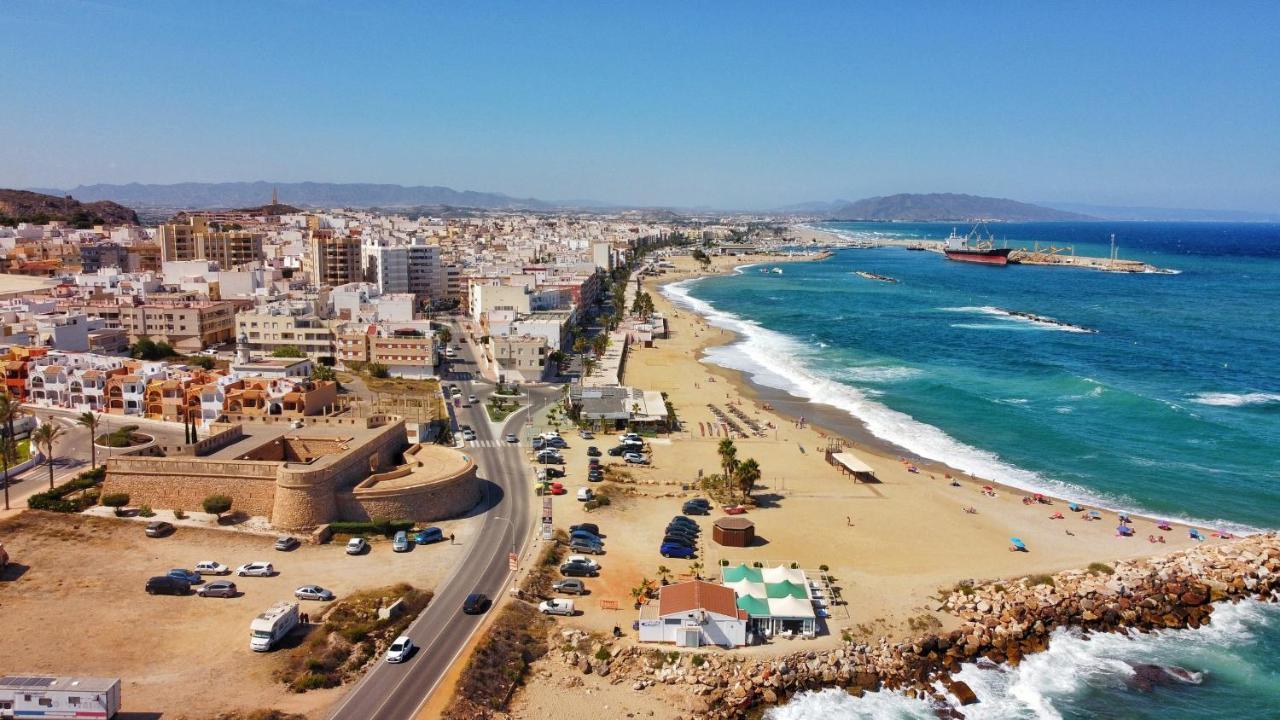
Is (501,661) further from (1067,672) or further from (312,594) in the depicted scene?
(1067,672)

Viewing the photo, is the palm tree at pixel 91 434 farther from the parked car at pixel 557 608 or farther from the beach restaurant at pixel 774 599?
the beach restaurant at pixel 774 599

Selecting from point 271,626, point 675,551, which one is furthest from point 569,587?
→ point 271,626

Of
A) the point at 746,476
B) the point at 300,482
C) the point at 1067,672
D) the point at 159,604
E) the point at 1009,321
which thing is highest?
the point at 1009,321

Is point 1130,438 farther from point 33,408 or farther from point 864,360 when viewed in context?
point 33,408

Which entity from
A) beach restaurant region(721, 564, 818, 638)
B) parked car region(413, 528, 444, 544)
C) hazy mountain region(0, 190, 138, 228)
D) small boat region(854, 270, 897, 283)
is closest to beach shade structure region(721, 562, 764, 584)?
beach restaurant region(721, 564, 818, 638)

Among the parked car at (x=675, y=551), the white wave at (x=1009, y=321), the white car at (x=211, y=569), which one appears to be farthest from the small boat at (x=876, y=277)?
the white car at (x=211, y=569)
